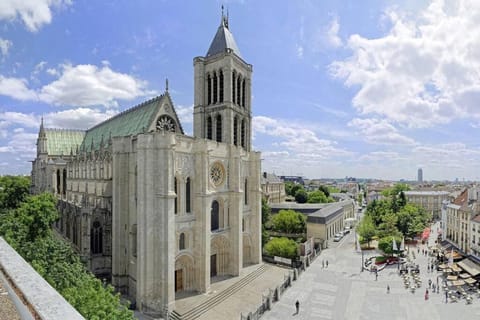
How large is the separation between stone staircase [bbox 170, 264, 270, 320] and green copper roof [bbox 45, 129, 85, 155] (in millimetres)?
48761

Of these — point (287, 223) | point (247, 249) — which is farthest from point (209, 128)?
point (287, 223)

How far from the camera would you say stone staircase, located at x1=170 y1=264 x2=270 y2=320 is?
25.1 metres

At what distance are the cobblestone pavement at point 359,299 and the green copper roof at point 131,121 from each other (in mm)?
25909

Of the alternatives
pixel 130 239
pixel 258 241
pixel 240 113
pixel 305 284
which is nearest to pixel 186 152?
pixel 130 239

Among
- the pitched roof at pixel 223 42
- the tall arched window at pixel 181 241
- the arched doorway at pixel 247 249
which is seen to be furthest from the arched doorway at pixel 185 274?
the pitched roof at pixel 223 42

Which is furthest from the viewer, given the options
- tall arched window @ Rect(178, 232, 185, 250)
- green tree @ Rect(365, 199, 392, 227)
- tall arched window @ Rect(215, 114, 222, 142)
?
green tree @ Rect(365, 199, 392, 227)

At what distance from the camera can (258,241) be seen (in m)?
40.1

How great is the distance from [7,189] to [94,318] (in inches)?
2380

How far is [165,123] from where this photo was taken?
121 ft

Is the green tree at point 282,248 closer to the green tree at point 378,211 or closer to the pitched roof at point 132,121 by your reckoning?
the pitched roof at point 132,121

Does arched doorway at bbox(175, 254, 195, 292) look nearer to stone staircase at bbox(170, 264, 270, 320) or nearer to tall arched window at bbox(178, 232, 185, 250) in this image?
tall arched window at bbox(178, 232, 185, 250)

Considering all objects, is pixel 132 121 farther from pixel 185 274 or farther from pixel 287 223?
pixel 287 223

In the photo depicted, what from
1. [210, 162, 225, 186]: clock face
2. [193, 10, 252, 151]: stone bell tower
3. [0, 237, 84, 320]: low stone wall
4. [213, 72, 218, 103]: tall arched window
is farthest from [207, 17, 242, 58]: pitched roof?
[0, 237, 84, 320]: low stone wall

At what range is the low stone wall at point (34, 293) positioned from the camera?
4809 millimetres
